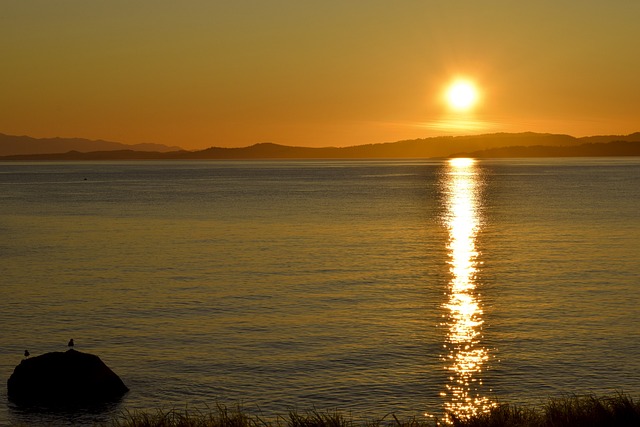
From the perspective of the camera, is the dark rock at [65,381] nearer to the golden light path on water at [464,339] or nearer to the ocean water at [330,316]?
the ocean water at [330,316]

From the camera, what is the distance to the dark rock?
86.8 ft

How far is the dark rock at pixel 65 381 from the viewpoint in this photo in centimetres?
2647

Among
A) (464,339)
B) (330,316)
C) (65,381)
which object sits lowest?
(65,381)

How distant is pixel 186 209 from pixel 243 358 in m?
88.3

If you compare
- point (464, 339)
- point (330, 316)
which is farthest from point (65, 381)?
point (464, 339)

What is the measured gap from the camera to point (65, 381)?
87.1 ft

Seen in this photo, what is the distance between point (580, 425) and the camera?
1875 centimetres

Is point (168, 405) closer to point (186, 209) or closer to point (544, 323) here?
point (544, 323)

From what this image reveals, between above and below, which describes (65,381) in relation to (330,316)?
below

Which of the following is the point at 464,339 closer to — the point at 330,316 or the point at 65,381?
the point at 330,316

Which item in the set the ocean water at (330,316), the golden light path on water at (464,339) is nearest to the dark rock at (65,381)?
the ocean water at (330,316)

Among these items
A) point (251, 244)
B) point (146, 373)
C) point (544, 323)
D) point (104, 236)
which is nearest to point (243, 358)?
point (146, 373)

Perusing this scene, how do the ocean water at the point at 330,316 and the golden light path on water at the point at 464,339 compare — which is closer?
the golden light path on water at the point at 464,339

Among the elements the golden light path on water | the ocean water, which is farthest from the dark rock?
the golden light path on water
